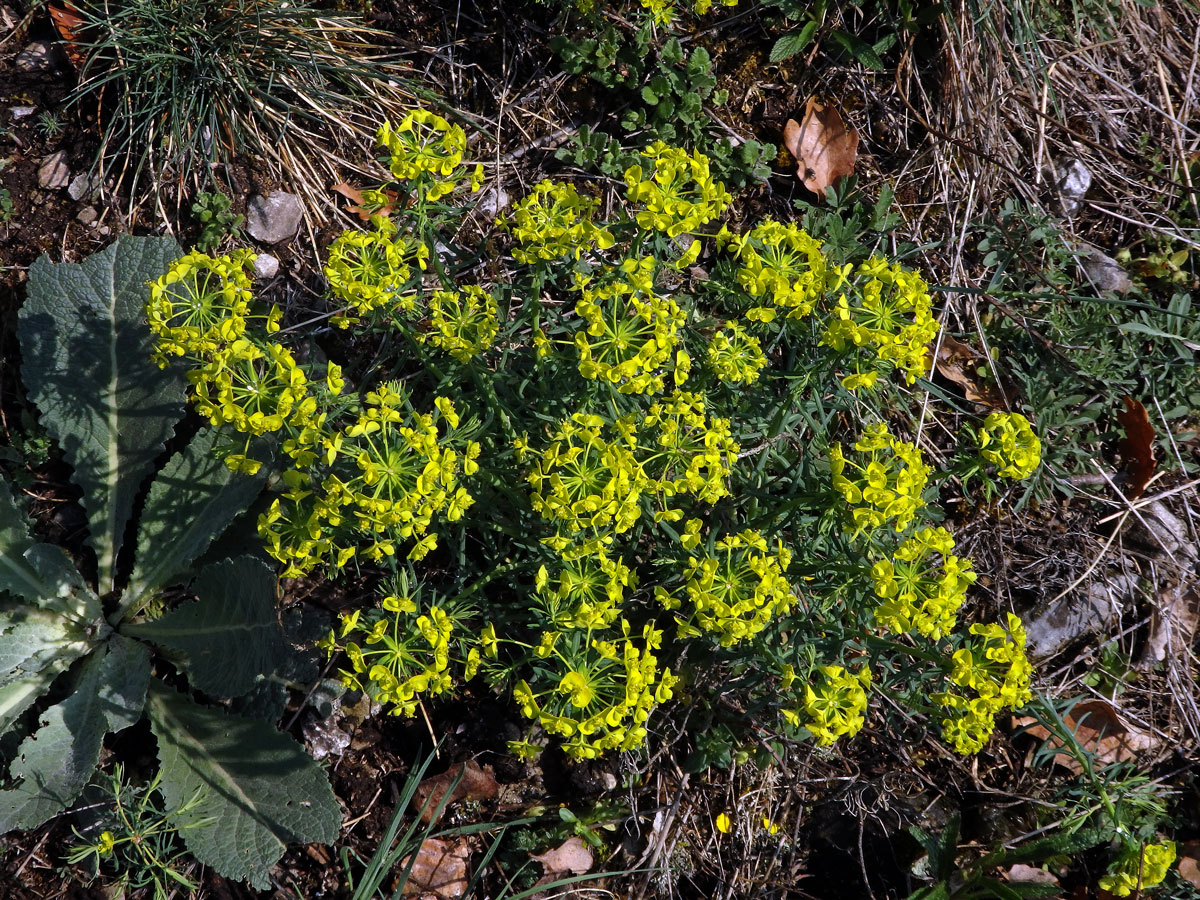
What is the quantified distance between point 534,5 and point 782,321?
1804 millimetres

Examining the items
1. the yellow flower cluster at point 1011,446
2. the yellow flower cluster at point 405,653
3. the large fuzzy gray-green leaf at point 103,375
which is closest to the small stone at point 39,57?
the large fuzzy gray-green leaf at point 103,375

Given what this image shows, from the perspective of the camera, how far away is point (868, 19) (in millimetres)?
3609

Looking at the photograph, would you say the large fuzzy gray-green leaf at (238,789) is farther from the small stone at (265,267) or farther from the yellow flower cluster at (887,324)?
the yellow flower cluster at (887,324)

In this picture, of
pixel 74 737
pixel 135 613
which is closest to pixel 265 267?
pixel 135 613

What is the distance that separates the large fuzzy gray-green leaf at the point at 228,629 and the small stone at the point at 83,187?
4.94 feet

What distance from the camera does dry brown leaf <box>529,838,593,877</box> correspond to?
2893 millimetres

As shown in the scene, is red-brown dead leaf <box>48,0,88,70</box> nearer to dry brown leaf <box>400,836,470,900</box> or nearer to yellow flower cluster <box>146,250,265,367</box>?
yellow flower cluster <box>146,250,265,367</box>

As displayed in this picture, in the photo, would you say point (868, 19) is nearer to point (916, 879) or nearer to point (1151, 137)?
point (1151, 137)

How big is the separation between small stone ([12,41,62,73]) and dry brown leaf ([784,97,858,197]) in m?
2.74


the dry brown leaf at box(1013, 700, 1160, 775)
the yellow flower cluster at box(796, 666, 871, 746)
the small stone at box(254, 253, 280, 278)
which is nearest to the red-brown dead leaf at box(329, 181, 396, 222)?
the small stone at box(254, 253, 280, 278)

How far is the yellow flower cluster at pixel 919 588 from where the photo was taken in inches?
80.7

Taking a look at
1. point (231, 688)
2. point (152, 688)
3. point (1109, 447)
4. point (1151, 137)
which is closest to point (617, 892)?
point (231, 688)

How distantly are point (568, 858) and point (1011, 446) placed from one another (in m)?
1.90

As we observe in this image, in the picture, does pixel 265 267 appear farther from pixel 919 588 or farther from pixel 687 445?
pixel 919 588
